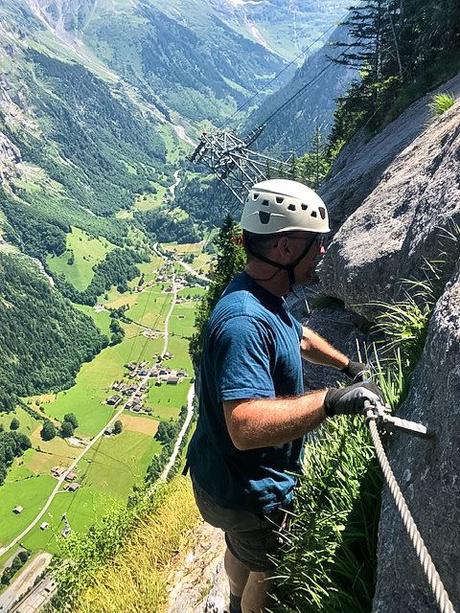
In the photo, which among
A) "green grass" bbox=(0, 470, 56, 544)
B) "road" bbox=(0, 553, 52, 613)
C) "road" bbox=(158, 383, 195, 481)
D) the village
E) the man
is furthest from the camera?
the village

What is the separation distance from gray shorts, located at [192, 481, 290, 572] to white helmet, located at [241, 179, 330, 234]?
6.72 ft

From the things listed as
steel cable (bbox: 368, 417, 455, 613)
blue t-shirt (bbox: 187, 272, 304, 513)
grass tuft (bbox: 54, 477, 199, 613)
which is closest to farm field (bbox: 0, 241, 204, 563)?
grass tuft (bbox: 54, 477, 199, 613)

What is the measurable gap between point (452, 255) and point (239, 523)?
314 cm

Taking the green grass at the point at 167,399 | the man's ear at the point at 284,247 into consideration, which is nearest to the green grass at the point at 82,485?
the green grass at the point at 167,399

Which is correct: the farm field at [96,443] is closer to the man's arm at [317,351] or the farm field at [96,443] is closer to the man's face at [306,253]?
the man's arm at [317,351]

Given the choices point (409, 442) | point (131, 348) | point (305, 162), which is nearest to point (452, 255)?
point (409, 442)

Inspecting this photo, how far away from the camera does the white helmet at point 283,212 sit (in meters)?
4.02

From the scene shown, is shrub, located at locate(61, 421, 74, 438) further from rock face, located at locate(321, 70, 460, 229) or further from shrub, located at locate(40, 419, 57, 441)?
rock face, located at locate(321, 70, 460, 229)

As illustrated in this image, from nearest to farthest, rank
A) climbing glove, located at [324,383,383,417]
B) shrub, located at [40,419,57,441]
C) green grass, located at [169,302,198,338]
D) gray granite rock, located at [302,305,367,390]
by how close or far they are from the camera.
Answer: climbing glove, located at [324,383,383,417], gray granite rock, located at [302,305,367,390], shrub, located at [40,419,57,441], green grass, located at [169,302,198,338]

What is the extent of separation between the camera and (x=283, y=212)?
13.2ft

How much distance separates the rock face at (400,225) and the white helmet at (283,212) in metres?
2.33

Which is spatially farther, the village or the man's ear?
the village

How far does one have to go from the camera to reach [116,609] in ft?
22.2

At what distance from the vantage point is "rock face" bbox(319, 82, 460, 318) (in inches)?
261
